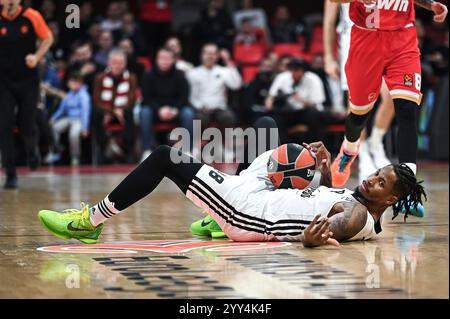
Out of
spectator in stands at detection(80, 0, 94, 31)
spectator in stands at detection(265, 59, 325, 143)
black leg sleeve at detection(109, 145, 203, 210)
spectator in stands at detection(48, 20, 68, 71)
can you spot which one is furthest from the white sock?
spectator in stands at detection(80, 0, 94, 31)

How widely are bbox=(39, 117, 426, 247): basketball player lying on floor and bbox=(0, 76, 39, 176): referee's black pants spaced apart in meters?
4.63

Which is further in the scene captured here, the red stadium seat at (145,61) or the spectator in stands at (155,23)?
the spectator in stands at (155,23)

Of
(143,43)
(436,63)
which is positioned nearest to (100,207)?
(436,63)

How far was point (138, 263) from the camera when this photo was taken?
5.77 meters

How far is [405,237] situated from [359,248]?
2.40 feet

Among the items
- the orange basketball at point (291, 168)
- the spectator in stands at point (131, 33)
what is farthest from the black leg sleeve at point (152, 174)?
the spectator in stands at point (131, 33)

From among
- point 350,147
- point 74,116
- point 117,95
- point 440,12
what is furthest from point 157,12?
point 440,12

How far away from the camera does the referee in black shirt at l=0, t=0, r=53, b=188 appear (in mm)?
10859

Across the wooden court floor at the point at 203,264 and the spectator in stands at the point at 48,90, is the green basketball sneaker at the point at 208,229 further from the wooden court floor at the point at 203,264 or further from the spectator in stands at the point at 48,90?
the spectator in stands at the point at 48,90

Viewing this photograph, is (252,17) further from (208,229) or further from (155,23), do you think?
(208,229)

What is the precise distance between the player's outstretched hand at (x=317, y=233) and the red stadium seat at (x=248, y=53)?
1138cm

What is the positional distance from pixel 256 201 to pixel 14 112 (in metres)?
5.36

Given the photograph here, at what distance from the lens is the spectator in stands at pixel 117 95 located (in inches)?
578

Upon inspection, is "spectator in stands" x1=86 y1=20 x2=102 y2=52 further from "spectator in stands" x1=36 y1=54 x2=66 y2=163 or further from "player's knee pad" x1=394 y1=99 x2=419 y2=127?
"player's knee pad" x1=394 y1=99 x2=419 y2=127
